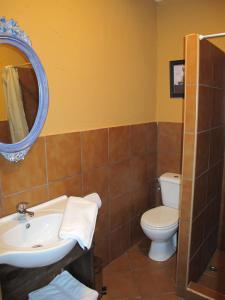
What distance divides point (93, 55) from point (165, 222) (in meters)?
1.61

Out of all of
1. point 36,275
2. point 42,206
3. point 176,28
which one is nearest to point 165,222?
point 42,206

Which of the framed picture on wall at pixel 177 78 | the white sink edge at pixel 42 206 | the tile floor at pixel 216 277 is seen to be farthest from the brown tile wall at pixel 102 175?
the tile floor at pixel 216 277

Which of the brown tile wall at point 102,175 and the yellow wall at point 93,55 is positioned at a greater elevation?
the yellow wall at point 93,55

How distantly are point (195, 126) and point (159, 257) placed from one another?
1.43 m

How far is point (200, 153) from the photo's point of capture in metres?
1.81

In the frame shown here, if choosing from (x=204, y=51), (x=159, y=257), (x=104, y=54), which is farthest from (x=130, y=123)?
(x=159, y=257)

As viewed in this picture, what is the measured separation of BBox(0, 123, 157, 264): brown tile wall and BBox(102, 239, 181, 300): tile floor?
0.11m

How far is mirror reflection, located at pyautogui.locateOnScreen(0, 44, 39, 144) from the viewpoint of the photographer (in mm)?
1339

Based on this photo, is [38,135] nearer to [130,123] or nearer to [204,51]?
[130,123]

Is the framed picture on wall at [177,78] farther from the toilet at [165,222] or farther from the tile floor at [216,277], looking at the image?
the tile floor at [216,277]

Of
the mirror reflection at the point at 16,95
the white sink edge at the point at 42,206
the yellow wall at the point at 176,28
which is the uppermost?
the yellow wall at the point at 176,28

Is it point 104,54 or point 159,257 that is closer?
point 104,54

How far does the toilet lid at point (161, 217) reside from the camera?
2252mm

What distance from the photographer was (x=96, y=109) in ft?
6.43
